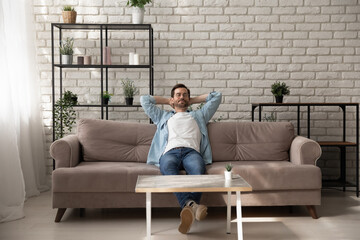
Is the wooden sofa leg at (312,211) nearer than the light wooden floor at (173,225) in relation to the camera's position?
No

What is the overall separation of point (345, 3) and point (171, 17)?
1.85m

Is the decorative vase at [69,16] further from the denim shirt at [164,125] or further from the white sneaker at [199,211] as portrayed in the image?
the white sneaker at [199,211]

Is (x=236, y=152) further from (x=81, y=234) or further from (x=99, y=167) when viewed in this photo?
(x=81, y=234)

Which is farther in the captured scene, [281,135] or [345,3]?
[345,3]

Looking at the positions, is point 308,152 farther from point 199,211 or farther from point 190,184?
point 190,184

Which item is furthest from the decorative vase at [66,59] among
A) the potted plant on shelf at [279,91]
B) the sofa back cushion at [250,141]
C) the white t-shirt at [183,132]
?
the potted plant on shelf at [279,91]

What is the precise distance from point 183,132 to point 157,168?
0.41 metres

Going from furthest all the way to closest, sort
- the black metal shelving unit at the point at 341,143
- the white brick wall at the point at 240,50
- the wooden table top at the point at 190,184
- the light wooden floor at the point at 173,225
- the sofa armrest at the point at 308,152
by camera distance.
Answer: the white brick wall at the point at 240,50 → the black metal shelving unit at the point at 341,143 → the sofa armrest at the point at 308,152 → the light wooden floor at the point at 173,225 → the wooden table top at the point at 190,184

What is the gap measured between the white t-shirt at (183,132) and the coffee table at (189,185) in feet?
2.81

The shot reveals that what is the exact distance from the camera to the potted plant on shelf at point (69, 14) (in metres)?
4.94

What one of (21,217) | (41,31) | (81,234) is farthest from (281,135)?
(41,31)

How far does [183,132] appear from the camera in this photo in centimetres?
421

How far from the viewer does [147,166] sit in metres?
4.07

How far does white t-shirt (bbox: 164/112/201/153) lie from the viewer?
4141 millimetres
